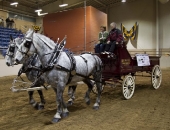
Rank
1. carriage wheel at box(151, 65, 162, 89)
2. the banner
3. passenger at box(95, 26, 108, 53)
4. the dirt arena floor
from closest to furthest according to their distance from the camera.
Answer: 1. the dirt arena floor
2. passenger at box(95, 26, 108, 53)
3. the banner
4. carriage wheel at box(151, 65, 162, 89)

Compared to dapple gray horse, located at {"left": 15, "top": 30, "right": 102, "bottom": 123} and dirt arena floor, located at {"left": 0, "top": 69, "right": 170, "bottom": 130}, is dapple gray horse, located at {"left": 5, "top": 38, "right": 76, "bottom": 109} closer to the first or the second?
dirt arena floor, located at {"left": 0, "top": 69, "right": 170, "bottom": 130}

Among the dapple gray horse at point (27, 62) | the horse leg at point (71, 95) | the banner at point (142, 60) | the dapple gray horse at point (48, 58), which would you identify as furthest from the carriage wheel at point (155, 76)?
the dapple gray horse at point (27, 62)

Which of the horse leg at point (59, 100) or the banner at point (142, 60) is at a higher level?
the banner at point (142, 60)

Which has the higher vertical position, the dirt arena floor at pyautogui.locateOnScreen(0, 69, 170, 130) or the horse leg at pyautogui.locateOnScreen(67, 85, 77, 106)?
the horse leg at pyautogui.locateOnScreen(67, 85, 77, 106)

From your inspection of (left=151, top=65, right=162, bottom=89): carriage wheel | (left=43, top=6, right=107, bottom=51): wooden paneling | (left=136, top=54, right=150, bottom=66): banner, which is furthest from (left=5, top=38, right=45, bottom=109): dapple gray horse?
(left=43, top=6, right=107, bottom=51): wooden paneling

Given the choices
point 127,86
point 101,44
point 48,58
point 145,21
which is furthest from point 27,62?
point 145,21

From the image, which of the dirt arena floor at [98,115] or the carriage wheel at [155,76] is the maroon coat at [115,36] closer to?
the dirt arena floor at [98,115]

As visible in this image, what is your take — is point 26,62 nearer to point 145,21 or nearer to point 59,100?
point 59,100

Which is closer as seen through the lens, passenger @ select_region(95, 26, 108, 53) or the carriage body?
the carriage body

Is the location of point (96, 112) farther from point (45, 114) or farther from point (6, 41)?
point (6, 41)

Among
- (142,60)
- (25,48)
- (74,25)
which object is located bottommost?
(142,60)

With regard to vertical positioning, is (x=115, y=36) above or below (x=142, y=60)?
above

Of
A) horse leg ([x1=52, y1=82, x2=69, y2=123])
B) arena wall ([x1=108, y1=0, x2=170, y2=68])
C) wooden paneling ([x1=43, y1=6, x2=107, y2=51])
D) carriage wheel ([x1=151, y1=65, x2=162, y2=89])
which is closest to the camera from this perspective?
horse leg ([x1=52, y1=82, x2=69, y2=123])

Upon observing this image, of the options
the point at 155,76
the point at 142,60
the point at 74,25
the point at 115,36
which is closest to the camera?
the point at 115,36
